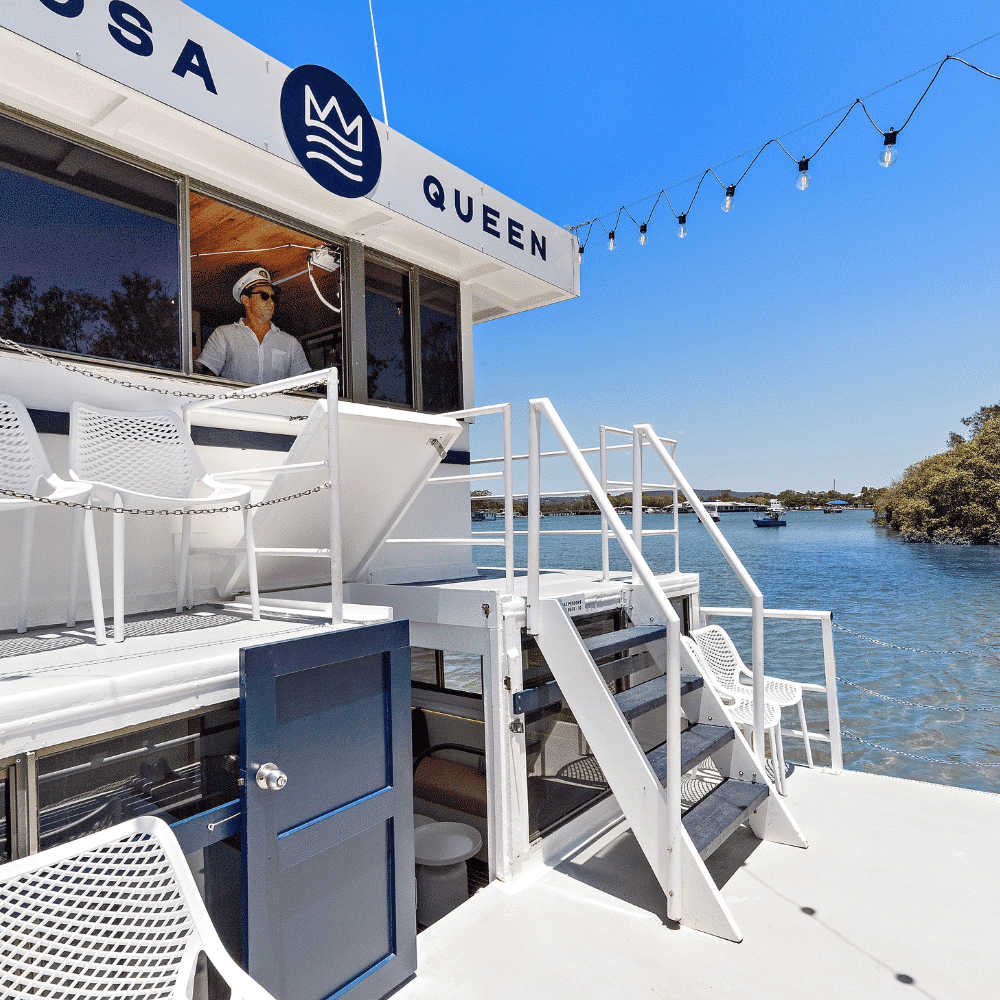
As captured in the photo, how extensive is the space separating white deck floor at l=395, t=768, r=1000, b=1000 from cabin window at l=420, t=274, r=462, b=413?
3.20 meters

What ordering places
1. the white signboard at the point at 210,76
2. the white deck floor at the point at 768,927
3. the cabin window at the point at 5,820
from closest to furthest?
the cabin window at the point at 5,820 → the white deck floor at the point at 768,927 → the white signboard at the point at 210,76

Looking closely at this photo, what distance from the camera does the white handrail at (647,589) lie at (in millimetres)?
2758

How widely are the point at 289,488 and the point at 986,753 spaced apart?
1053 cm

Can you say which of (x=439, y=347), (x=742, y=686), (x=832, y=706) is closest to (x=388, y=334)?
(x=439, y=347)

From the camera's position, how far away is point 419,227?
4.24m

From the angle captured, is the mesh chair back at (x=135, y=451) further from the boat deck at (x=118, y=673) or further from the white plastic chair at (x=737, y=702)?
the white plastic chair at (x=737, y=702)

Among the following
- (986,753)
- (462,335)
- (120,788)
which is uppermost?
(462,335)

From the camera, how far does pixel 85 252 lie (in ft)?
9.93

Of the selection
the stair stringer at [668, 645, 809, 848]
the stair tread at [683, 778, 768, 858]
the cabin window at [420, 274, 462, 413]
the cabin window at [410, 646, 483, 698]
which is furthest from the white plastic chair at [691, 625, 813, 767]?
the cabin window at [420, 274, 462, 413]

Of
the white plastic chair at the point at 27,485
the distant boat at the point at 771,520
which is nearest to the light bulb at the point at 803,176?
the white plastic chair at the point at 27,485

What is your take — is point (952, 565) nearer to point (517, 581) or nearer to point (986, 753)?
point (986, 753)

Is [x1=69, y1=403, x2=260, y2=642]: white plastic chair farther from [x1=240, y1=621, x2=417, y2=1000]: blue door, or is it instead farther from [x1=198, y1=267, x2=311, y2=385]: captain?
[x1=198, y1=267, x2=311, y2=385]: captain

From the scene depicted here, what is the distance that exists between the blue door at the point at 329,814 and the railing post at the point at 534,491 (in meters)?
0.88

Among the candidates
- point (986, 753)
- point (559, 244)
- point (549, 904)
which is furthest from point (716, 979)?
point (986, 753)
